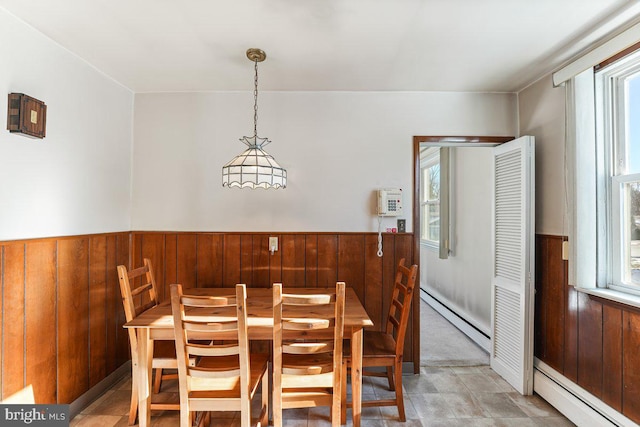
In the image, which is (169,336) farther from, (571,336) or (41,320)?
(571,336)

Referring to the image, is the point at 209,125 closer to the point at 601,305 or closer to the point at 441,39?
the point at 441,39

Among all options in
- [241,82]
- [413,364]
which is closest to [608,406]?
[413,364]

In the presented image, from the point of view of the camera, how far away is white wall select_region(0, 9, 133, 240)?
182 cm

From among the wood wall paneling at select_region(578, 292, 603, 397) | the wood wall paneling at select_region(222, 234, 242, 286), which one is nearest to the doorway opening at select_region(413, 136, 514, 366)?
the wood wall paneling at select_region(578, 292, 603, 397)

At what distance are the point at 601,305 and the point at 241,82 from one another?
2886mm

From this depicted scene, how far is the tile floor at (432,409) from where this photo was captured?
2.14 m

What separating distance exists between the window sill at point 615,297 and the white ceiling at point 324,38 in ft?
4.97

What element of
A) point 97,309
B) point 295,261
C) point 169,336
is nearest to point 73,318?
point 97,309

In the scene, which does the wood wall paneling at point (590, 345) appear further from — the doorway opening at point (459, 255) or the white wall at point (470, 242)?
the white wall at point (470, 242)

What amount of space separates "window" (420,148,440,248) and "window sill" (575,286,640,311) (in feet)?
9.85

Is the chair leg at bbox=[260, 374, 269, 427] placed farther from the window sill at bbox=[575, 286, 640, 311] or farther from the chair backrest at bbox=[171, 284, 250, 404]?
the window sill at bbox=[575, 286, 640, 311]

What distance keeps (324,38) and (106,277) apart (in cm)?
233

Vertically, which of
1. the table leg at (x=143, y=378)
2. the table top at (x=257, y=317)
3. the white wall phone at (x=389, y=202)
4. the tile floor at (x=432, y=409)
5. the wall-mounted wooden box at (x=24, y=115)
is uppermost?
the wall-mounted wooden box at (x=24, y=115)

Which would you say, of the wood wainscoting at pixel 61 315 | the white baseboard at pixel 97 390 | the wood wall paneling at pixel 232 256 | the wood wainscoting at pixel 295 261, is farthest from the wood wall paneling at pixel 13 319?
the wood wall paneling at pixel 232 256
